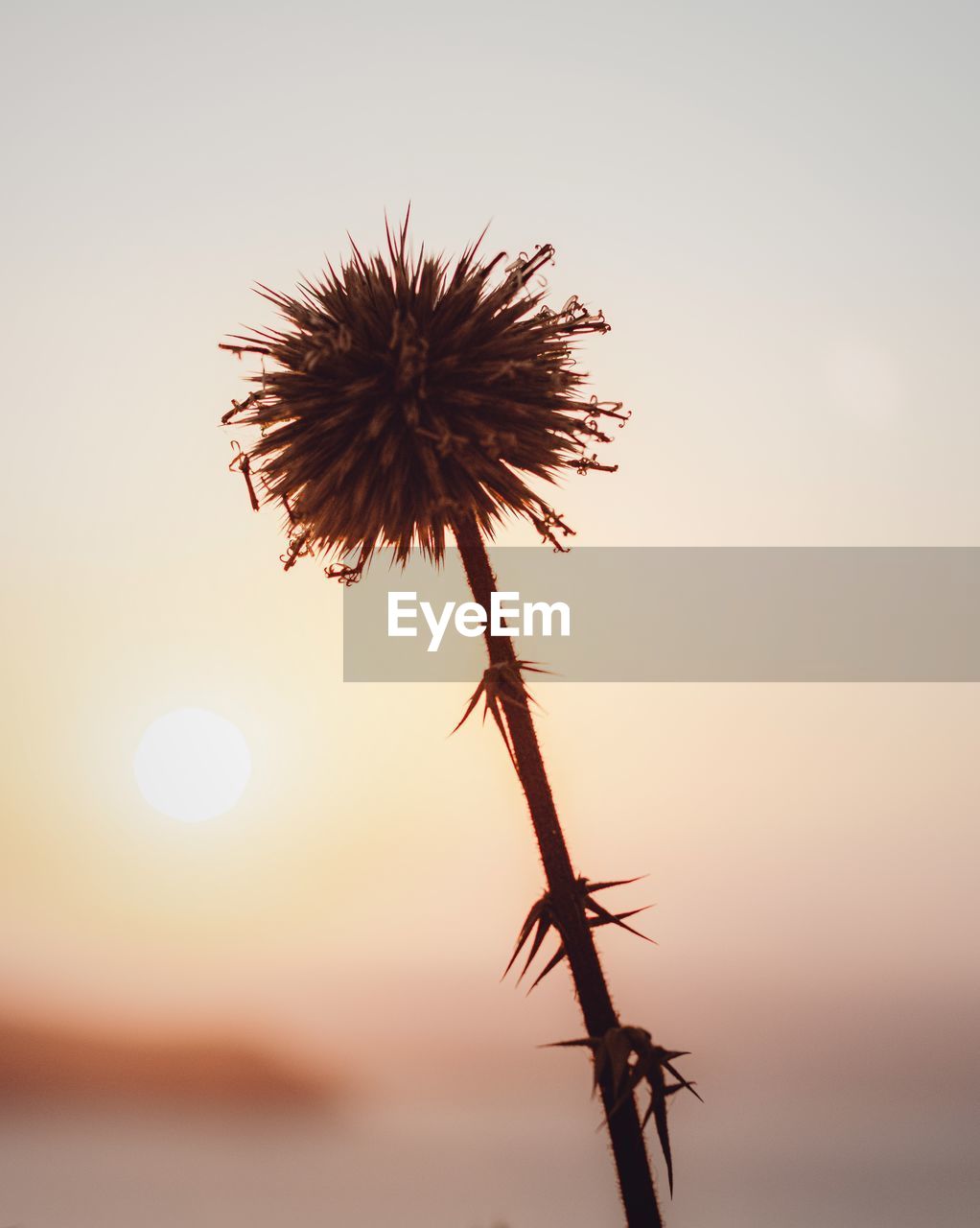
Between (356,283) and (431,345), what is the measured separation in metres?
0.91

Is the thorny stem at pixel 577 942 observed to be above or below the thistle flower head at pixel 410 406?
below

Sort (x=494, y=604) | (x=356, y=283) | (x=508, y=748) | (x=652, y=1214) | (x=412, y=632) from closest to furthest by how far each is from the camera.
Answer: (x=652, y=1214)
(x=508, y=748)
(x=494, y=604)
(x=356, y=283)
(x=412, y=632)

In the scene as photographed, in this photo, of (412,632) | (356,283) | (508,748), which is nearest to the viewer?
(508,748)

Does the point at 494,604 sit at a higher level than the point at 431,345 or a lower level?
lower

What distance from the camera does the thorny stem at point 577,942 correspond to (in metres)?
7.35

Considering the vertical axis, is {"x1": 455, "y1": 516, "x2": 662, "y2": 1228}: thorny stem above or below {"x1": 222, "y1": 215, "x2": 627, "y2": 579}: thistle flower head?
below

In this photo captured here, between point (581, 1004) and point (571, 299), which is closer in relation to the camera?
point (581, 1004)

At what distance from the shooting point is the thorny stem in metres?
7.35

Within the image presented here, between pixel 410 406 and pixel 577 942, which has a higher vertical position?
pixel 410 406

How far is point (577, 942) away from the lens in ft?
25.0

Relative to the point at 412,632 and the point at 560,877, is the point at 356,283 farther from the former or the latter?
the point at 560,877

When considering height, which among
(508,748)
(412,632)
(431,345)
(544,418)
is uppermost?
(431,345)

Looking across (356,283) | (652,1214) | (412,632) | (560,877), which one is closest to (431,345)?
(356,283)

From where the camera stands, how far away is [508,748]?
26.3ft
